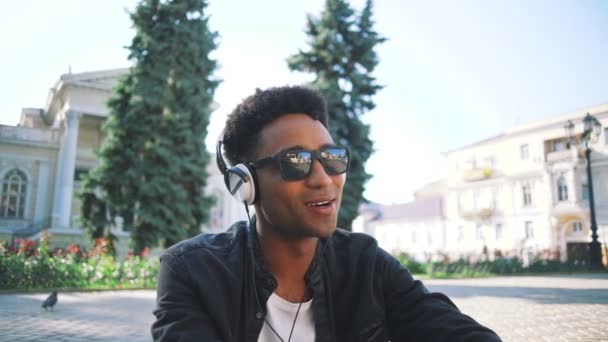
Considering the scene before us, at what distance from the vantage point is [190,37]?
60.7 ft

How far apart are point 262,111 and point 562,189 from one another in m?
39.0

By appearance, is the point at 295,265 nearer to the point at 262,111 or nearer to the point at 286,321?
the point at 286,321

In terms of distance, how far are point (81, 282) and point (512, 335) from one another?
11.1m

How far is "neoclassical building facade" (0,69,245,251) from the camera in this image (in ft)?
83.4

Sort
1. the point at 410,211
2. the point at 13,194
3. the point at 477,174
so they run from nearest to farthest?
the point at 13,194 → the point at 477,174 → the point at 410,211

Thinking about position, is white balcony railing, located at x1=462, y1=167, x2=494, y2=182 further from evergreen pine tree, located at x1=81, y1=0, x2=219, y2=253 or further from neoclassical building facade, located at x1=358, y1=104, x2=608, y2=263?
evergreen pine tree, located at x1=81, y1=0, x2=219, y2=253

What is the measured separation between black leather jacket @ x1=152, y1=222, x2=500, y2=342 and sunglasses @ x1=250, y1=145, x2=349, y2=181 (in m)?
0.35

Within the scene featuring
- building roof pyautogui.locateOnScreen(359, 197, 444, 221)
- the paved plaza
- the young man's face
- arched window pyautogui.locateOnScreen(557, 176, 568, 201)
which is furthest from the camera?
building roof pyautogui.locateOnScreen(359, 197, 444, 221)

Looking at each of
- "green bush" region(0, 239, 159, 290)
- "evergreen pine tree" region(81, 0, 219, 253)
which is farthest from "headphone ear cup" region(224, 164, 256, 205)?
"evergreen pine tree" region(81, 0, 219, 253)

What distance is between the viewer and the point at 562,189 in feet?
114

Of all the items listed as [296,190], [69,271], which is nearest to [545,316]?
[296,190]

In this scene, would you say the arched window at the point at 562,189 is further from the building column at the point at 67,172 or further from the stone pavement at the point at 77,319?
the building column at the point at 67,172

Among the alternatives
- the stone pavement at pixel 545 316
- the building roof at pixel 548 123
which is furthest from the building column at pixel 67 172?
the building roof at pixel 548 123

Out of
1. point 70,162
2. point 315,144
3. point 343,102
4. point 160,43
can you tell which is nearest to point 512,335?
point 315,144
